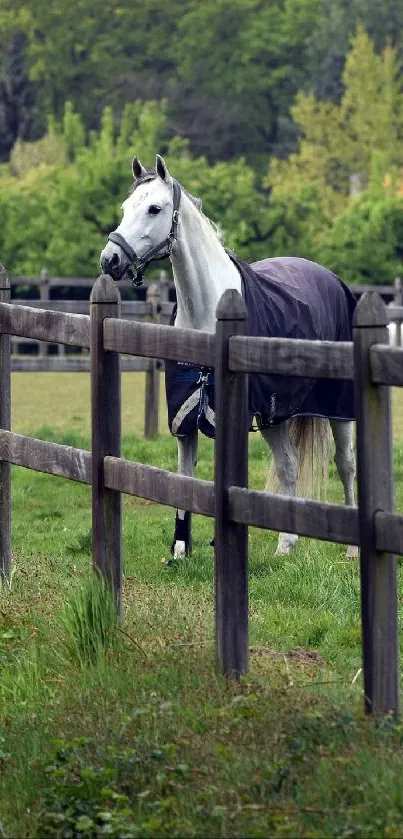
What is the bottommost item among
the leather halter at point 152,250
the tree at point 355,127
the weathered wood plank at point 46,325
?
the weathered wood plank at point 46,325

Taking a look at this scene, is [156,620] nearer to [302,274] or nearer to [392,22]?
[302,274]

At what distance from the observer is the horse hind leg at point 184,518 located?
8781 millimetres

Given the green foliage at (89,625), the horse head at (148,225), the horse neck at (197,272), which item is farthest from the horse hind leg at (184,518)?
the green foliage at (89,625)

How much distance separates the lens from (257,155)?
263ft

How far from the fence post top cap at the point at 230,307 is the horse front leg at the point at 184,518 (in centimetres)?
343

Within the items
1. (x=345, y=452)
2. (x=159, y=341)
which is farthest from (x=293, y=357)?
(x=345, y=452)

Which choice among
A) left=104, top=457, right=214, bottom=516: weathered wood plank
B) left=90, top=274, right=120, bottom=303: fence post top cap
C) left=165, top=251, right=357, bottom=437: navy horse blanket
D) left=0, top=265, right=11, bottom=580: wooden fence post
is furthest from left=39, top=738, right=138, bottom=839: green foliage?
left=165, top=251, right=357, bottom=437: navy horse blanket

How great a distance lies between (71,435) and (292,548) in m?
5.88

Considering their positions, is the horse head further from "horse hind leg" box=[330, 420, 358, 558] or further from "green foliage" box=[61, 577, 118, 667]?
"green foliage" box=[61, 577, 118, 667]

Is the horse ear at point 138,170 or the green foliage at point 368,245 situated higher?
the horse ear at point 138,170

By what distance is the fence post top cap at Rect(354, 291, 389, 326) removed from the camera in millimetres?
4664

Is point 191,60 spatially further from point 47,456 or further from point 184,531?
point 47,456

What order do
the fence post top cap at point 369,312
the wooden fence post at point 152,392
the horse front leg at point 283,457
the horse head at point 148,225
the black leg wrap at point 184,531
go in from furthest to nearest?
the wooden fence post at point 152,392
the horse front leg at point 283,457
the black leg wrap at point 184,531
the horse head at point 148,225
the fence post top cap at point 369,312

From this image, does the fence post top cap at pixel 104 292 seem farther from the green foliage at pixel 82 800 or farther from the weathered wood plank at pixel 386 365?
the green foliage at pixel 82 800
